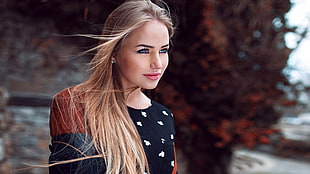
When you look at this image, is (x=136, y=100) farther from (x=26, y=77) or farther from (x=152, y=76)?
(x=26, y=77)

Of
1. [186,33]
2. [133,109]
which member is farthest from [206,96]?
[133,109]

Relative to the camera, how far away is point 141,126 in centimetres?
116

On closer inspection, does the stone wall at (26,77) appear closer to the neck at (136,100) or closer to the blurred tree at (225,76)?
the blurred tree at (225,76)

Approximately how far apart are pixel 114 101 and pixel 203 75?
2133 millimetres

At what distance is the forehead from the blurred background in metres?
1.67

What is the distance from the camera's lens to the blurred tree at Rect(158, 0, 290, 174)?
2869mm

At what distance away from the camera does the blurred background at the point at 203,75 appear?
2.85m

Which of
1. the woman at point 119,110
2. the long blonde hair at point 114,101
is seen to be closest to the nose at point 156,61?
the woman at point 119,110

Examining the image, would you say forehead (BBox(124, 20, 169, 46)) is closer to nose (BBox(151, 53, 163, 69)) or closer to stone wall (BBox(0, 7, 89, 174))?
nose (BBox(151, 53, 163, 69))

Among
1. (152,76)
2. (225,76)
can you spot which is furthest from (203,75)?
(152,76)

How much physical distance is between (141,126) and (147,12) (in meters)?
0.41

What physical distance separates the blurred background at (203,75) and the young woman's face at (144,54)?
1669 millimetres

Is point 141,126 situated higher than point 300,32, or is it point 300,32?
point 300,32

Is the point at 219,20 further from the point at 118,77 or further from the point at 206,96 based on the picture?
the point at 118,77
